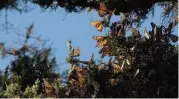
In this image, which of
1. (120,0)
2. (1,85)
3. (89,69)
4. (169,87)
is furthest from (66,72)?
(120,0)

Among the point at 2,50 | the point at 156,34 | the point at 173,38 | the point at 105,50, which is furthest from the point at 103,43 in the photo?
the point at 2,50

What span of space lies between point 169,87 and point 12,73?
1.16 metres

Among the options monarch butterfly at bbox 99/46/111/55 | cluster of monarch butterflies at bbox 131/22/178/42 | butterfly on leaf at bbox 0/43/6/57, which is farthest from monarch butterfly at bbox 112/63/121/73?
butterfly on leaf at bbox 0/43/6/57

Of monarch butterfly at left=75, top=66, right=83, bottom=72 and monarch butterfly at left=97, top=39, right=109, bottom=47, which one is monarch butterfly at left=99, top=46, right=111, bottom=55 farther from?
monarch butterfly at left=75, top=66, right=83, bottom=72

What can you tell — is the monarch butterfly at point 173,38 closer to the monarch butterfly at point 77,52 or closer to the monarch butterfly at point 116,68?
the monarch butterfly at point 116,68

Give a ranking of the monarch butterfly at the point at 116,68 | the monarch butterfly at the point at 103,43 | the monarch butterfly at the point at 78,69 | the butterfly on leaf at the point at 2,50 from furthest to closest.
Answer: the butterfly on leaf at the point at 2,50 < the monarch butterfly at the point at 103,43 < the monarch butterfly at the point at 116,68 < the monarch butterfly at the point at 78,69

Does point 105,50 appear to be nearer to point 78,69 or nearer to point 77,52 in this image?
point 77,52

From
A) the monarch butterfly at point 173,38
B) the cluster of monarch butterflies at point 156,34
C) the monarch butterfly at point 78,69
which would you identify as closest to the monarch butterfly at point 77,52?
the monarch butterfly at point 78,69

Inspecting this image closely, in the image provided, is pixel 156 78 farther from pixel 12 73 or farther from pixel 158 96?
pixel 12 73

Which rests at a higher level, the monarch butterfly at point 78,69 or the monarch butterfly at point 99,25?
the monarch butterfly at point 99,25

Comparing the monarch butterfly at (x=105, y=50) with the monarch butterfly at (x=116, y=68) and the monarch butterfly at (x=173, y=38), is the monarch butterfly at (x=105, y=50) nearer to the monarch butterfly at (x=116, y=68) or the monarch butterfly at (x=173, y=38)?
the monarch butterfly at (x=116, y=68)

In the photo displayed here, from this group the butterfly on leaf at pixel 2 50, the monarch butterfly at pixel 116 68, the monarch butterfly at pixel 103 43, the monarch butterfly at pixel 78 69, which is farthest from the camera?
the butterfly on leaf at pixel 2 50

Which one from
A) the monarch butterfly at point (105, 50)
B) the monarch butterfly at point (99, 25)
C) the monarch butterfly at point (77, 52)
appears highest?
the monarch butterfly at point (99, 25)

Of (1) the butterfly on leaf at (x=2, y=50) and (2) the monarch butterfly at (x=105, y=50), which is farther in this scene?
(1) the butterfly on leaf at (x=2, y=50)
